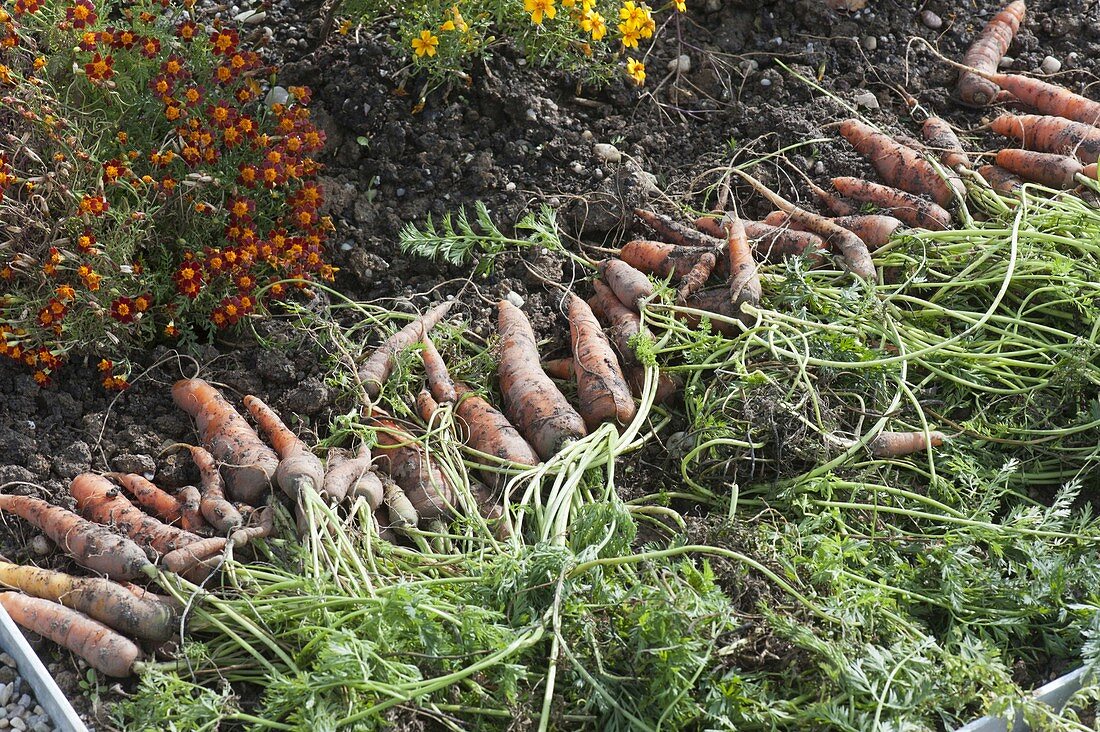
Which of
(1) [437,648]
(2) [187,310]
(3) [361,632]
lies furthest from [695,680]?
(2) [187,310]

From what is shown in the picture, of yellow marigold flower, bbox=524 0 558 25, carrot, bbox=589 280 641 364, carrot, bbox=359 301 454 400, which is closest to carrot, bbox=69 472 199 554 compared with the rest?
carrot, bbox=359 301 454 400

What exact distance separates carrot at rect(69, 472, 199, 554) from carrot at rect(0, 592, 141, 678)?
250 millimetres

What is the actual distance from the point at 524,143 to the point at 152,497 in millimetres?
1946

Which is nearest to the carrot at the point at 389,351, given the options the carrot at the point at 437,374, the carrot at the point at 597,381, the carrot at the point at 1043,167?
the carrot at the point at 437,374

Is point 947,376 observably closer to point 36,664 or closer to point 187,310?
point 187,310

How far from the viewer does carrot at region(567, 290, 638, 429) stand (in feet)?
10.5

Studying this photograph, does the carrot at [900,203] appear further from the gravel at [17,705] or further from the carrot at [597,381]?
the gravel at [17,705]

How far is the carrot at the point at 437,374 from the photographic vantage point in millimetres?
3262

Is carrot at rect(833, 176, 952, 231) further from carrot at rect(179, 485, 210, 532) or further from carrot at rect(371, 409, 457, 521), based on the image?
carrot at rect(179, 485, 210, 532)

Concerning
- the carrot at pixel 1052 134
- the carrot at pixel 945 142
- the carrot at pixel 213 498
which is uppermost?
the carrot at pixel 1052 134

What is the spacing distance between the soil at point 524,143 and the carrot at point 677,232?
10 cm

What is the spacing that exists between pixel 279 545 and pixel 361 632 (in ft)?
1.51

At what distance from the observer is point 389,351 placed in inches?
131

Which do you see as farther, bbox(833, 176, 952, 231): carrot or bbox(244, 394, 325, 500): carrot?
bbox(833, 176, 952, 231): carrot
